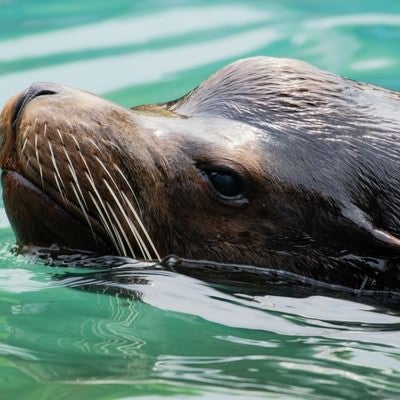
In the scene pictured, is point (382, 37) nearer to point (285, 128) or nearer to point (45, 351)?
point (285, 128)

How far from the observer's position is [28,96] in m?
6.23

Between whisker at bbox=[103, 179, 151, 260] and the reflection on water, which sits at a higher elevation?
whisker at bbox=[103, 179, 151, 260]

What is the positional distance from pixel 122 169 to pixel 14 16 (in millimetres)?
6186

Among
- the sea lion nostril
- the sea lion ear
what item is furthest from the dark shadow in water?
the sea lion nostril

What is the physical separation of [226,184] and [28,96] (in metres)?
0.98

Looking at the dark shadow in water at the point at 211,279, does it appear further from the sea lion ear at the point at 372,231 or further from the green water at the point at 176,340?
the sea lion ear at the point at 372,231

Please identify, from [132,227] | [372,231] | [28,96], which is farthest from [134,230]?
[372,231]

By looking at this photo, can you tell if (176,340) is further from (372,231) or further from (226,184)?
(372,231)

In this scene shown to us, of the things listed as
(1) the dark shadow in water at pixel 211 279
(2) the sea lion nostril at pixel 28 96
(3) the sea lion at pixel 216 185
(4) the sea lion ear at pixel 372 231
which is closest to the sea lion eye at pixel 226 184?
(3) the sea lion at pixel 216 185

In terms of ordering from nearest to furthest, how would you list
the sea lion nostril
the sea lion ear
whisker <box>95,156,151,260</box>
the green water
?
1. the green water
2. the sea lion ear
3. whisker <box>95,156,151,260</box>
4. the sea lion nostril

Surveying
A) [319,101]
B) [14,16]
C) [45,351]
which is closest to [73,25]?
[14,16]

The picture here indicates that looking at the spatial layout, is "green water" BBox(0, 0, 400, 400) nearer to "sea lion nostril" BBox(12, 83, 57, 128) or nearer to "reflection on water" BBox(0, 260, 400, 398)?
"reflection on water" BBox(0, 260, 400, 398)

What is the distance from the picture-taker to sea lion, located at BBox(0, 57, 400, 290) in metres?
6.00

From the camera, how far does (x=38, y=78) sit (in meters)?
10.5
